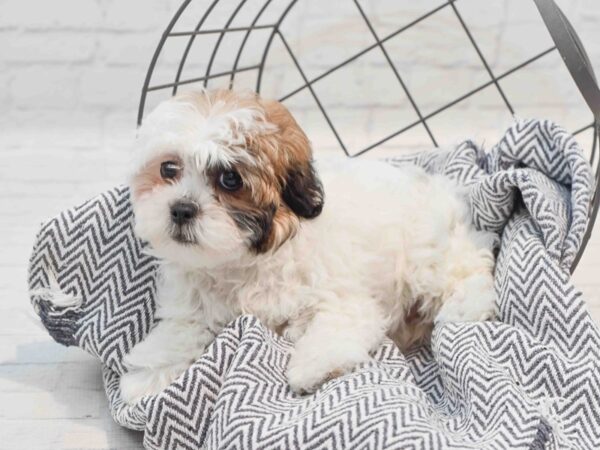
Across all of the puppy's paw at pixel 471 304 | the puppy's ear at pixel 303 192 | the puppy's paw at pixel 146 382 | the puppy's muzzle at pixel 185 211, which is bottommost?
the puppy's paw at pixel 146 382

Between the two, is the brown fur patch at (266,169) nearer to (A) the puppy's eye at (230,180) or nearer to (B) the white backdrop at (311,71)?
(A) the puppy's eye at (230,180)

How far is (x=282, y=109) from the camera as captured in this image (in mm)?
1949

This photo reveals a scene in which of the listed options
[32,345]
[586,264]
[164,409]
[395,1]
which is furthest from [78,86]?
[164,409]

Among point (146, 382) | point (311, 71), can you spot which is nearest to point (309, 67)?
point (311, 71)

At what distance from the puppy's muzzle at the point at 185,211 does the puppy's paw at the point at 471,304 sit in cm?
59

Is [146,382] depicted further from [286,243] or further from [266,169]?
[266,169]

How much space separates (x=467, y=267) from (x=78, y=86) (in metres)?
2.08

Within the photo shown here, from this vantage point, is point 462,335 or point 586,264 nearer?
point 462,335

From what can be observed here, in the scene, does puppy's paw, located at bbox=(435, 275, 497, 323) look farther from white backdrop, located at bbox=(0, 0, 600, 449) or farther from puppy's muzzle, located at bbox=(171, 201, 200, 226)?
white backdrop, located at bbox=(0, 0, 600, 449)

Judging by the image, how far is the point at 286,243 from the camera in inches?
77.8

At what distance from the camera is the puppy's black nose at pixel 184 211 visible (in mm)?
1796

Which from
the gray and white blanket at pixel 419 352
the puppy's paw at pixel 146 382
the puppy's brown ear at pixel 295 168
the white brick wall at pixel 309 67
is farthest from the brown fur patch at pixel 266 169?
the white brick wall at pixel 309 67

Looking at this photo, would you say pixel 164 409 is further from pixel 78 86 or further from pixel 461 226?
pixel 78 86

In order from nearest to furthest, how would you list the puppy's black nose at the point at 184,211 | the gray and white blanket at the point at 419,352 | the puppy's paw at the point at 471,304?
the gray and white blanket at the point at 419,352, the puppy's black nose at the point at 184,211, the puppy's paw at the point at 471,304
